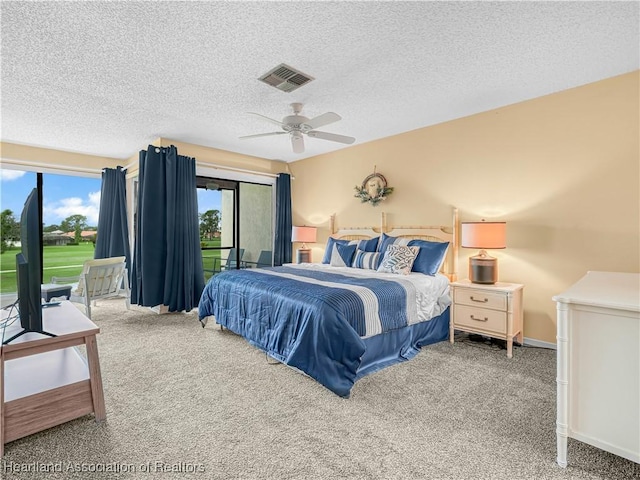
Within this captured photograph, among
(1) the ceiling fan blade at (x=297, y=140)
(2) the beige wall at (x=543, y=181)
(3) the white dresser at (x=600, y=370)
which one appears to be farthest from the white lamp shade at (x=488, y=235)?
(1) the ceiling fan blade at (x=297, y=140)

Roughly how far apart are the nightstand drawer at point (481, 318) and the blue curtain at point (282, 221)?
3516 millimetres

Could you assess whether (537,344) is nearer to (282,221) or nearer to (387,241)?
(387,241)

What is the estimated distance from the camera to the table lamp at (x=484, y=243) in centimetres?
319

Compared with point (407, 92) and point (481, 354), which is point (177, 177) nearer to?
point (407, 92)

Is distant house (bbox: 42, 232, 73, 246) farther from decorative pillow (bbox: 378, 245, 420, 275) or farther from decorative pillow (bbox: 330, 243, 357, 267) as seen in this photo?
decorative pillow (bbox: 378, 245, 420, 275)

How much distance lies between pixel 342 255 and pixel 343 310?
1.97 metres

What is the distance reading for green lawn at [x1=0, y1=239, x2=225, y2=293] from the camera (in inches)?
217

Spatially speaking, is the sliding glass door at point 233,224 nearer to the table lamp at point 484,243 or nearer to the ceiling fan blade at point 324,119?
the ceiling fan blade at point 324,119

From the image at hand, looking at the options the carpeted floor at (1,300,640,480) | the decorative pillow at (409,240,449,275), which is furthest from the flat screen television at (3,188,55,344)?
the decorative pillow at (409,240,449,275)

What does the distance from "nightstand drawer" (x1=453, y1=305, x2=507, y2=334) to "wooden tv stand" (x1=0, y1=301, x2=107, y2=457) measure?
3092 mm

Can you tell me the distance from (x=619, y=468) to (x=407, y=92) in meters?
3.08

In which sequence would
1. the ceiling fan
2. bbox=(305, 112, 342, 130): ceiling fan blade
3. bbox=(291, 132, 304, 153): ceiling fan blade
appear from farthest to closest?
bbox=(291, 132, 304, 153): ceiling fan blade → the ceiling fan → bbox=(305, 112, 342, 130): ceiling fan blade

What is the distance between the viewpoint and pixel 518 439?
5.90 feet

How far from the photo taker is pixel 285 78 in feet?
9.16
